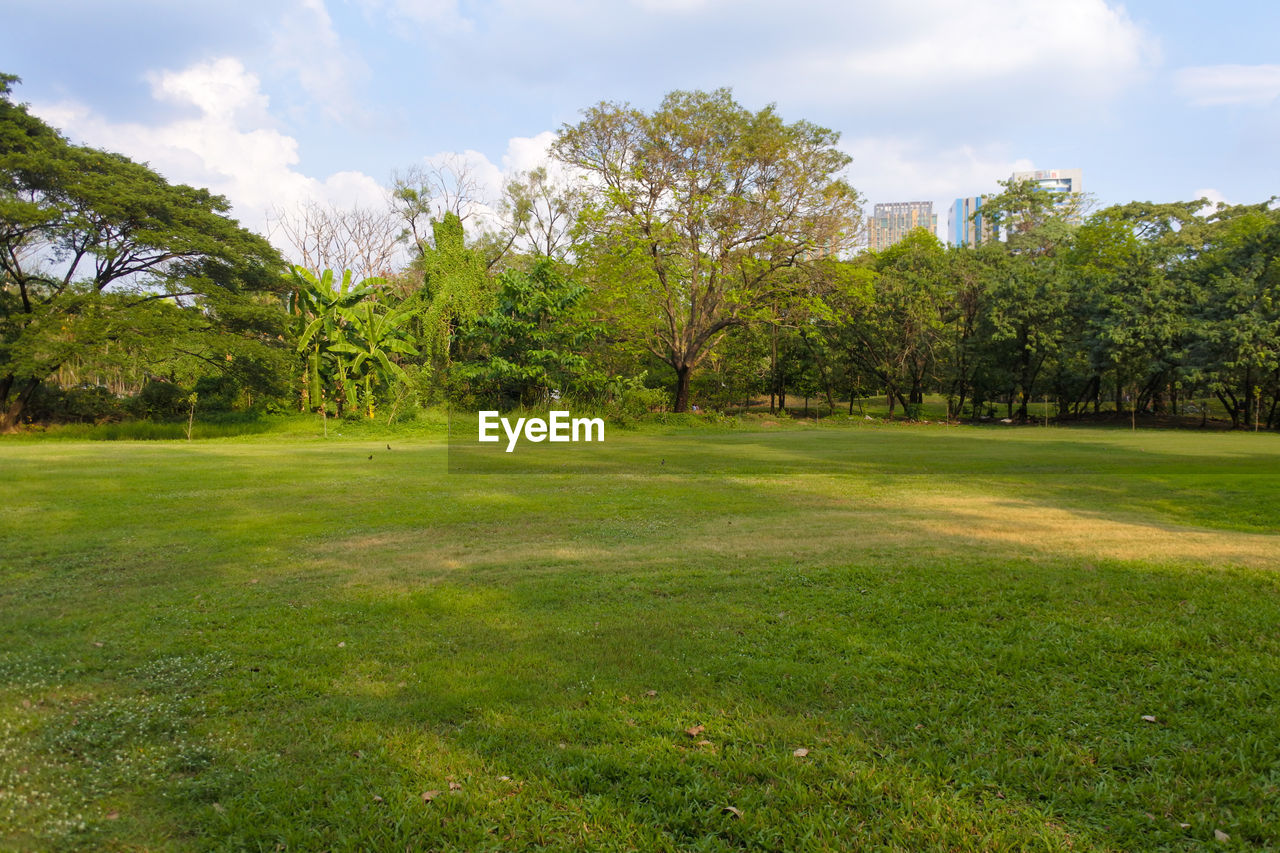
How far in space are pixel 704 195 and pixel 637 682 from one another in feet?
80.1

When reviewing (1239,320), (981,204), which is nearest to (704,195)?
(1239,320)

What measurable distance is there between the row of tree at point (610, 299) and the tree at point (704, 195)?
0.08 metres

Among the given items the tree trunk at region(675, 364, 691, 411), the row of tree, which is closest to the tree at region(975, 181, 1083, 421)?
the row of tree

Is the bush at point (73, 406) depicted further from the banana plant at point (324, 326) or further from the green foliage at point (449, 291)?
the green foliage at point (449, 291)

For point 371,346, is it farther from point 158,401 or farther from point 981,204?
point 981,204

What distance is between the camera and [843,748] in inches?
123

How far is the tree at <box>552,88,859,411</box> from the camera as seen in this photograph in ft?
85.1

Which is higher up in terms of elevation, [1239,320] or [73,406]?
[1239,320]

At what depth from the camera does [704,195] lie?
26000 millimetres

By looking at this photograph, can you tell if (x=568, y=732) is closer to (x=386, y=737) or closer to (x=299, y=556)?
(x=386, y=737)

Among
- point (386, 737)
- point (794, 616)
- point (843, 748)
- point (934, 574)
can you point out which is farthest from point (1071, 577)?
point (386, 737)

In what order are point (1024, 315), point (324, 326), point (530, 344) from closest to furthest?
point (324, 326), point (530, 344), point (1024, 315)

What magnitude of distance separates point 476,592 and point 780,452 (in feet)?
41.0

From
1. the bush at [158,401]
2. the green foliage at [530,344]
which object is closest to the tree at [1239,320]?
the green foliage at [530,344]
